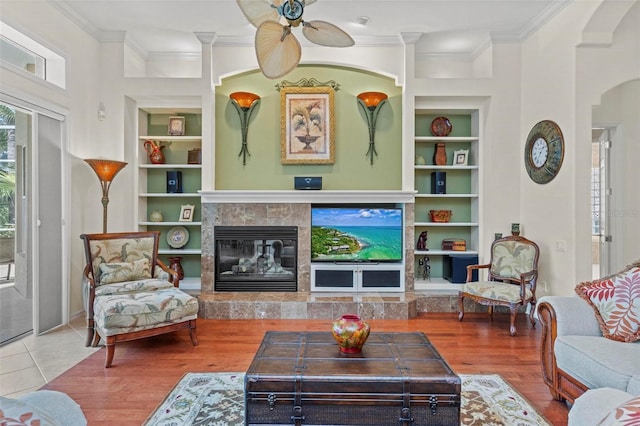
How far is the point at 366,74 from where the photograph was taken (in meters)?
5.01

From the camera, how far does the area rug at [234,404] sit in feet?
7.32

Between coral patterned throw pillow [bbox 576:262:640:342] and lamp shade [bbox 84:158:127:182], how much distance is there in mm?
4579

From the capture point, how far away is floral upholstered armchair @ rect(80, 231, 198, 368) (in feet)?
10.1

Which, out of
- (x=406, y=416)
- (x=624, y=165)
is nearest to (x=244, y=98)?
(x=406, y=416)

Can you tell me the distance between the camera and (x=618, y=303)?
235 centimetres

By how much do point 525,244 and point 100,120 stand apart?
5272 mm

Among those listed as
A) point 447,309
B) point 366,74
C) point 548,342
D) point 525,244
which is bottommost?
point 447,309

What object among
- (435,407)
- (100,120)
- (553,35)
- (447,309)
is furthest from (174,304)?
(553,35)

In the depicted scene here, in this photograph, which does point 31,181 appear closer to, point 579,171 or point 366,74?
point 366,74

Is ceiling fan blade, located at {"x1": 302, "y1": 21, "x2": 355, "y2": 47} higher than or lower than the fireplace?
higher

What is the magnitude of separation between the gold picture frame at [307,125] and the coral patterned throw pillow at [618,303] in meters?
3.25

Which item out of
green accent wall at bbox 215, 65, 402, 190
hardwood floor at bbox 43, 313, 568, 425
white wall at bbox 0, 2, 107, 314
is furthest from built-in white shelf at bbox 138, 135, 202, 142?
hardwood floor at bbox 43, 313, 568, 425

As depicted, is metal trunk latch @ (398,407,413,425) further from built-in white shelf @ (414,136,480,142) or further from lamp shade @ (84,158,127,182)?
lamp shade @ (84,158,127,182)

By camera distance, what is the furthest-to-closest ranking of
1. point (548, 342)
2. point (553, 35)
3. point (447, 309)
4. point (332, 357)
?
point (447, 309) < point (553, 35) < point (548, 342) < point (332, 357)
